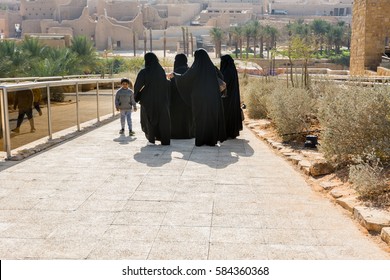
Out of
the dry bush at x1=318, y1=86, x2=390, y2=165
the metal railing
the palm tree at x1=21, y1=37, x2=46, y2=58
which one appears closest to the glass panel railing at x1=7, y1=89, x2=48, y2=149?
the metal railing

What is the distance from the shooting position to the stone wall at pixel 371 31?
72.4 ft

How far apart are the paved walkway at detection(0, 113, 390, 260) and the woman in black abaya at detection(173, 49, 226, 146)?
1.05 meters

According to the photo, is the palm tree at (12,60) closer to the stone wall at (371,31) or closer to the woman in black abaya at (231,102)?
the stone wall at (371,31)

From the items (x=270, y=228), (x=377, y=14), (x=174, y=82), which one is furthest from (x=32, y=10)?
(x=270, y=228)

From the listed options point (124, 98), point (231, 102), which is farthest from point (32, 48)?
point (231, 102)

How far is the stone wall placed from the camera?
22.1 m

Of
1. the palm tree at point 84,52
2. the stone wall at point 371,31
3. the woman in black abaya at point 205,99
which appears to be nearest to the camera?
the woman in black abaya at point 205,99

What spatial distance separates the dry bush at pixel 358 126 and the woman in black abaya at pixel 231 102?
3.06 meters

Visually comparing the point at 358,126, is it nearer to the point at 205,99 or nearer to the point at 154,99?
the point at 205,99

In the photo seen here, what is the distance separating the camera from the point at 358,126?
5.55 meters

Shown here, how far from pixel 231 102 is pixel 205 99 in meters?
1.15

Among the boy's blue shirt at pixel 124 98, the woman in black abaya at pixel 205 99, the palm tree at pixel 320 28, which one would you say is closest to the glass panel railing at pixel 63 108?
the boy's blue shirt at pixel 124 98

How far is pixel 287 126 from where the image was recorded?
8.29 m

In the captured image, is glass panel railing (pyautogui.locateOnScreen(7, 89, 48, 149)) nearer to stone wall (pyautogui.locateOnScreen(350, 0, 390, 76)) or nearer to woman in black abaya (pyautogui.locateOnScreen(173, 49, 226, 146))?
woman in black abaya (pyautogui.locateOnScreen(173, 49, 226, 146))
